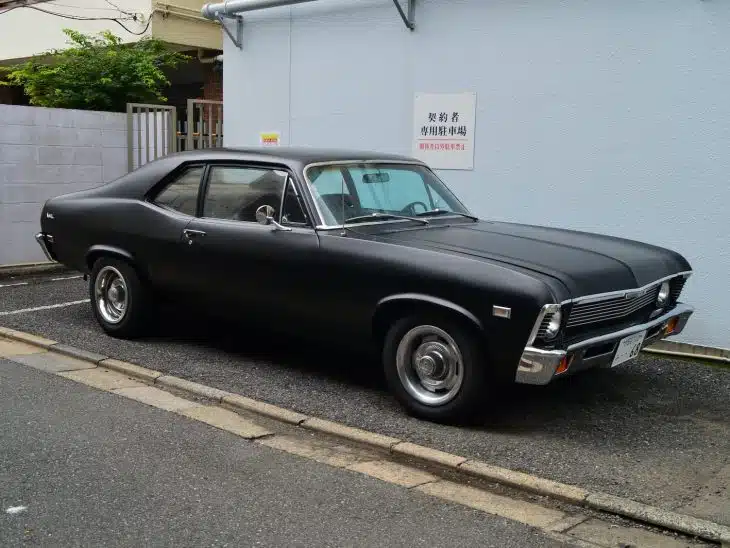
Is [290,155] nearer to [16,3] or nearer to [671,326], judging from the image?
[671,326]

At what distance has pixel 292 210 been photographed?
616cm

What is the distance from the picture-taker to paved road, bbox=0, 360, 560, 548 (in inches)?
151

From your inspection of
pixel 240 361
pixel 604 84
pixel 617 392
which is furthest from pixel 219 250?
pixel 604 84

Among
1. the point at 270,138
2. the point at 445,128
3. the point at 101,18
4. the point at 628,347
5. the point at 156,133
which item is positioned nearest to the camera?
the point at 628,347

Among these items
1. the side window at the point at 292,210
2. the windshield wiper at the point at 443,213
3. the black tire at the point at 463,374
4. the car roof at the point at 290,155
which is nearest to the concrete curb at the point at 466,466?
the black tire at the point at 463,374

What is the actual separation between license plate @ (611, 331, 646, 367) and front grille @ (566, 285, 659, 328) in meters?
0.15


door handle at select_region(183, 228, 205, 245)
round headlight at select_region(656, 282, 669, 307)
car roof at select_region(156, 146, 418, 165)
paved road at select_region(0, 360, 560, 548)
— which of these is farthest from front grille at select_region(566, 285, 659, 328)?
door handle at select_region(183, 228, 205, 245)

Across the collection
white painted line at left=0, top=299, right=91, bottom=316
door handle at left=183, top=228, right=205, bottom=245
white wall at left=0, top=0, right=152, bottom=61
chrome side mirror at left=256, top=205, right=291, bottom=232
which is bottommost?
white painted line at left=0, top=299, right=91, bottom=316

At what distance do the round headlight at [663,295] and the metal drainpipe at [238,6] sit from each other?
525 cm

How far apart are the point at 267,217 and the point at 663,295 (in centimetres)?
273

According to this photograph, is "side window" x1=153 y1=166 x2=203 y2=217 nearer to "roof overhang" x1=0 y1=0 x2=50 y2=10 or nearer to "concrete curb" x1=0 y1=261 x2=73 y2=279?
"concrete curb" x1=0 y1=261 x2=73 y2=279

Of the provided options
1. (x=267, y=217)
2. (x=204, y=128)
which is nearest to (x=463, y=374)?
(x=267, y=217)

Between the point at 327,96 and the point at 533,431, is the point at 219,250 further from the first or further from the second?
the point at 327,96

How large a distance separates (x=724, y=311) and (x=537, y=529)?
369cm
